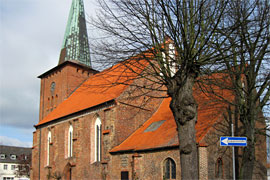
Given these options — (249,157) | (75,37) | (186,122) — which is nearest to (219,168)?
(249,157)

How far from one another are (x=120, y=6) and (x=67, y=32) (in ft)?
87.4

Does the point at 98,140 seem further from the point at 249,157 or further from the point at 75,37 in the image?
the point at 75,37

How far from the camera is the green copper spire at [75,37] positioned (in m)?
34.7

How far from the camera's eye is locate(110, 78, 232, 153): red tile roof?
16881mm

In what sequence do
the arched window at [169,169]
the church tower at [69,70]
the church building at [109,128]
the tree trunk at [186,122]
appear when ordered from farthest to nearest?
the church tower at [69,70], the arched window at [169,169], the church building at [109,128], the tree trunk at [186,122]

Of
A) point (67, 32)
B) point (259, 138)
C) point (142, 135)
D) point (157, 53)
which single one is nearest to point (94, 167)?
point (142, 135)

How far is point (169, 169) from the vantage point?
17281 mm

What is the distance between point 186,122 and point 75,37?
2782 cm

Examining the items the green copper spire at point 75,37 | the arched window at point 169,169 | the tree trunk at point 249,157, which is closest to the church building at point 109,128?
the arched window at point 169,169

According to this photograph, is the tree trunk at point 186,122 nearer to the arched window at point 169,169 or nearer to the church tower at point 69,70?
the arched window at point 169,169

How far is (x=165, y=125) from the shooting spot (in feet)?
65.0

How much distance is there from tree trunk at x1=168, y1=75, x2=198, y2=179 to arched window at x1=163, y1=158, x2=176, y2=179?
7.90 metres

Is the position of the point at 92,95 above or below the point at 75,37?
below

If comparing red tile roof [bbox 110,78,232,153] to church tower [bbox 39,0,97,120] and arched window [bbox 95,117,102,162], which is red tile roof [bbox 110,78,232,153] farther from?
church tower [bbox 39,0,97,120]
